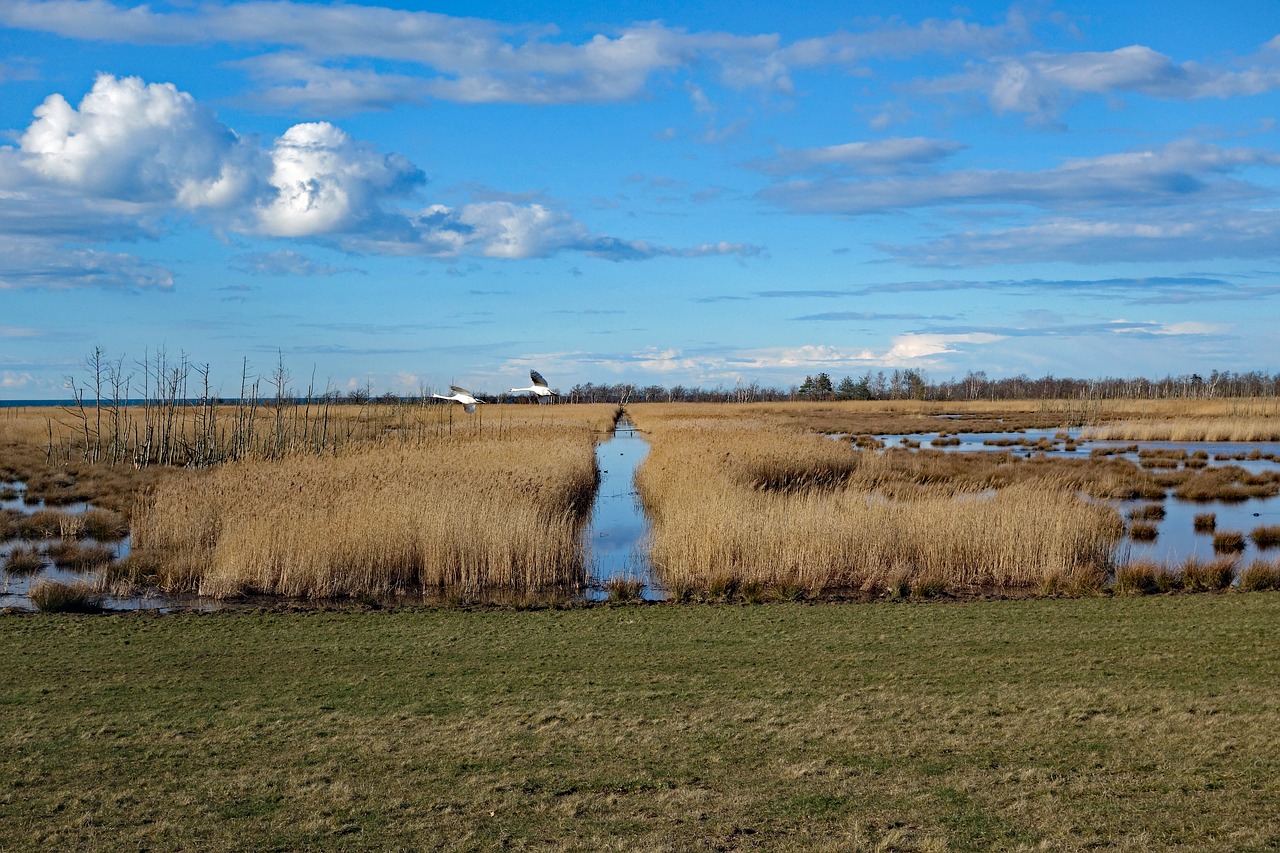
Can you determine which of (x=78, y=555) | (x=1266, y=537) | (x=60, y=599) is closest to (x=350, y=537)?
(x=60, y=599)

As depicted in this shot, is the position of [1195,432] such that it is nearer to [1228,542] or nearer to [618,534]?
[1228,542]

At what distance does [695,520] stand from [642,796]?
1035 centimetres

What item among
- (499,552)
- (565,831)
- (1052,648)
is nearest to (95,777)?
(565,831)

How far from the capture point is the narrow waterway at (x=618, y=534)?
15.5 m

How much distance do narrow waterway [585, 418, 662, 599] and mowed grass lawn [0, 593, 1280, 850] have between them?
4762 millimetres

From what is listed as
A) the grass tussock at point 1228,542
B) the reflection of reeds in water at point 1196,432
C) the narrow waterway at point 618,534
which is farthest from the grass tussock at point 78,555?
the reflection of reeds in water at point 1196,432

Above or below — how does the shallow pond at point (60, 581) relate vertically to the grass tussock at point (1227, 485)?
below

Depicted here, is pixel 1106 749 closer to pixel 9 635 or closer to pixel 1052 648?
pixel 1052 648

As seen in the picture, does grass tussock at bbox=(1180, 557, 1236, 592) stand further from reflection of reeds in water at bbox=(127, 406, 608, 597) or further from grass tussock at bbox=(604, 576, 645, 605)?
reflection of reeds in water at bbox=(127, 406, 608, 597)

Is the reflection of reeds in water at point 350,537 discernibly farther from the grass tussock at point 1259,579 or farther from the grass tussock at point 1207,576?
the grass tussock at point 1259,579

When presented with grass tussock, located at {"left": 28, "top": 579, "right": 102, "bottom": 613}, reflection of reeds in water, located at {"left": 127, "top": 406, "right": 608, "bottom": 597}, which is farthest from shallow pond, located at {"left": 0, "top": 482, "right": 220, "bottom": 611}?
reflection of reeds in water, located at {"left": 127, "top": 406, "right": 608, "bottom": 597}

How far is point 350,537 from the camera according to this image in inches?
584

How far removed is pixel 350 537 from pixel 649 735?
9.29 meters

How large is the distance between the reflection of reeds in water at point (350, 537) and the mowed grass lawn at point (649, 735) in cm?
343
